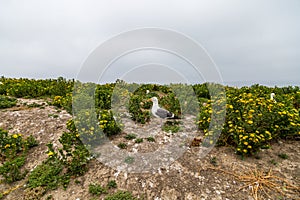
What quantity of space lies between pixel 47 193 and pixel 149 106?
5.73m

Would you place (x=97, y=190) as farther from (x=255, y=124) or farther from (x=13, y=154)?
(x=255, y=124)

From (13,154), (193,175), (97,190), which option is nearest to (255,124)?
(193,175)

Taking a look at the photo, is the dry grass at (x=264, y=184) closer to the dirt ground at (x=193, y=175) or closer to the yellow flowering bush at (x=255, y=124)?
the dirt ground at (x=193, y=175)

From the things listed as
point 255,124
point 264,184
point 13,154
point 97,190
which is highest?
point 255,124

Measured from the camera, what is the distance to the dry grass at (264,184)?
13.7 ft

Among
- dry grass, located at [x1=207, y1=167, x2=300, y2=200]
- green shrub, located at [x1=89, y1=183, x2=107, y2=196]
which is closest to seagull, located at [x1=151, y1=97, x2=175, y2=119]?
dry grass, located at [x1=207, y1=167, x2=300, y2=200]

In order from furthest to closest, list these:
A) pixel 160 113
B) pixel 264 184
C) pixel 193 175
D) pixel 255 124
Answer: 1. pixel 160 113
2. pixel 255 124
3. pixel 193 175
4. pixel 264 184

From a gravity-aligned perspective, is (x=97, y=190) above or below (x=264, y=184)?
below

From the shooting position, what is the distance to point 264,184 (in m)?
4.37

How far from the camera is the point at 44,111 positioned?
768 cm

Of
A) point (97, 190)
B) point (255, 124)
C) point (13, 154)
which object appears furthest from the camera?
point (255, 124)

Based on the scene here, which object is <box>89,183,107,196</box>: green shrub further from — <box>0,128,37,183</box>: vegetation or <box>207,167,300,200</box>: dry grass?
<box>207,167,300,200</box>: dry grass

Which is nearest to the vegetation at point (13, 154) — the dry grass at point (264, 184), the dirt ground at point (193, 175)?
the dirt ground at point (193, 175)

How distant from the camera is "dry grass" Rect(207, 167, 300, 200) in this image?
4.17 metres
